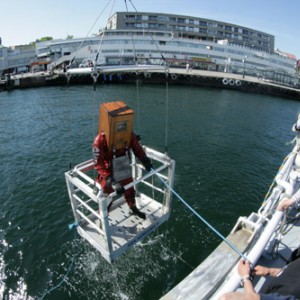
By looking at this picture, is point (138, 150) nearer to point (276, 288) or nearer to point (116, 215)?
point (116, 215)

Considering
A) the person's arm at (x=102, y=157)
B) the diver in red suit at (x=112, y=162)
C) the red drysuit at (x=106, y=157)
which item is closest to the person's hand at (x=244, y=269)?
the diver in red suit at (x=112, y=162)

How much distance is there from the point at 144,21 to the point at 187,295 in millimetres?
104618

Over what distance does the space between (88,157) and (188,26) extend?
9813 cm

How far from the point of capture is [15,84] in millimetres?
47719

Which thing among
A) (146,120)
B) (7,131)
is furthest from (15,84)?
(146,120)

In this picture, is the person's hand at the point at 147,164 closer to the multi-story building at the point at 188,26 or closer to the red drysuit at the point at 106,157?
the red drysuit at the point at 106,157

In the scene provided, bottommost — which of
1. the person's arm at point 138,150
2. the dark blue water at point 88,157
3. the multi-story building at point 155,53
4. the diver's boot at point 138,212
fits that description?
the dark blue water at point 88,157

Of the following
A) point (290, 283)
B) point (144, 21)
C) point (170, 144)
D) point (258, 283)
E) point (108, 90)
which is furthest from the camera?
point (144, 21)

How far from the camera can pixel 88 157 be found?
1731 centimetres

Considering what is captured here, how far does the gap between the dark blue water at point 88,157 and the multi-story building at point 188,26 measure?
75963mm

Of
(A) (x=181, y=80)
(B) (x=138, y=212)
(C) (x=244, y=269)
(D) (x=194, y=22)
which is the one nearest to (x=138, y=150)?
(B) (x=138, y=212)

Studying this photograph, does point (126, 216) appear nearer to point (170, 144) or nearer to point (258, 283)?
point (258, 283)

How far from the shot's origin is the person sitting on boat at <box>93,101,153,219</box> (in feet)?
18.6

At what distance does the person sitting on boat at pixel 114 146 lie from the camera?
5684 mm
